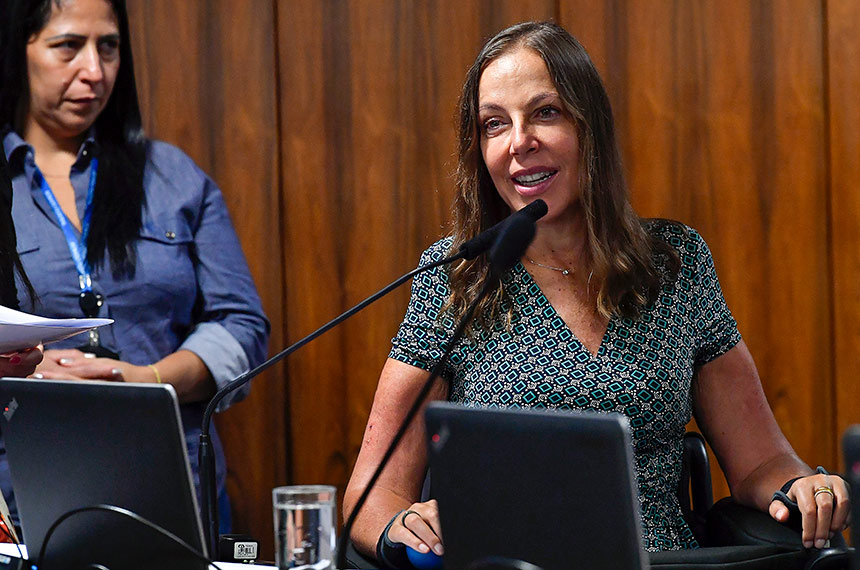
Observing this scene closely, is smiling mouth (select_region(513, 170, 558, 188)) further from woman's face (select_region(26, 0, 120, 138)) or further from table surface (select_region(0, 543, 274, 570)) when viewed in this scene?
woman's face (select_region(26, 0, 120, 138))

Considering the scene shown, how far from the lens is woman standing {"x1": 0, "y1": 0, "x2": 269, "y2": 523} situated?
2.25 meters

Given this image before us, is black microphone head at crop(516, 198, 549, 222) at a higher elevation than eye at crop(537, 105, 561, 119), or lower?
lower

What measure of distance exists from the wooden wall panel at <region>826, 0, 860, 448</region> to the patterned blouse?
2.68ft

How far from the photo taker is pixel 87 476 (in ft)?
4.05

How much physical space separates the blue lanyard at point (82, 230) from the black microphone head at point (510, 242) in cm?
123

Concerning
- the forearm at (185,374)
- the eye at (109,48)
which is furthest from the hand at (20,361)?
the eye at (109,48)

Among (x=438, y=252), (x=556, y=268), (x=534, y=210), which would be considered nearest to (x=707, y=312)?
(x=556, y=268)

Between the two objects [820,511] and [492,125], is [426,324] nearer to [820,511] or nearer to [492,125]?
[492,125]

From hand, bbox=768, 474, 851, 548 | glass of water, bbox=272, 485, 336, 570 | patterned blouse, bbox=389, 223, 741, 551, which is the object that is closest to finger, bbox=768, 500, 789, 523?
hand, bbox=768, 474, 851, 548

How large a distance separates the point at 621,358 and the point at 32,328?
3.17 feet

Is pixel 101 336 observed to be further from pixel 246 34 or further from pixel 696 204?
pixel 696 204

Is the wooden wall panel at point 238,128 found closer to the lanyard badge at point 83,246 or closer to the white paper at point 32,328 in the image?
the lanyard badge at point 83,246

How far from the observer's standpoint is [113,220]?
230 cm

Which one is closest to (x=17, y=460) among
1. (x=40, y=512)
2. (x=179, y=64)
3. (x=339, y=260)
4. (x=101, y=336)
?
(x=40, y=512)
